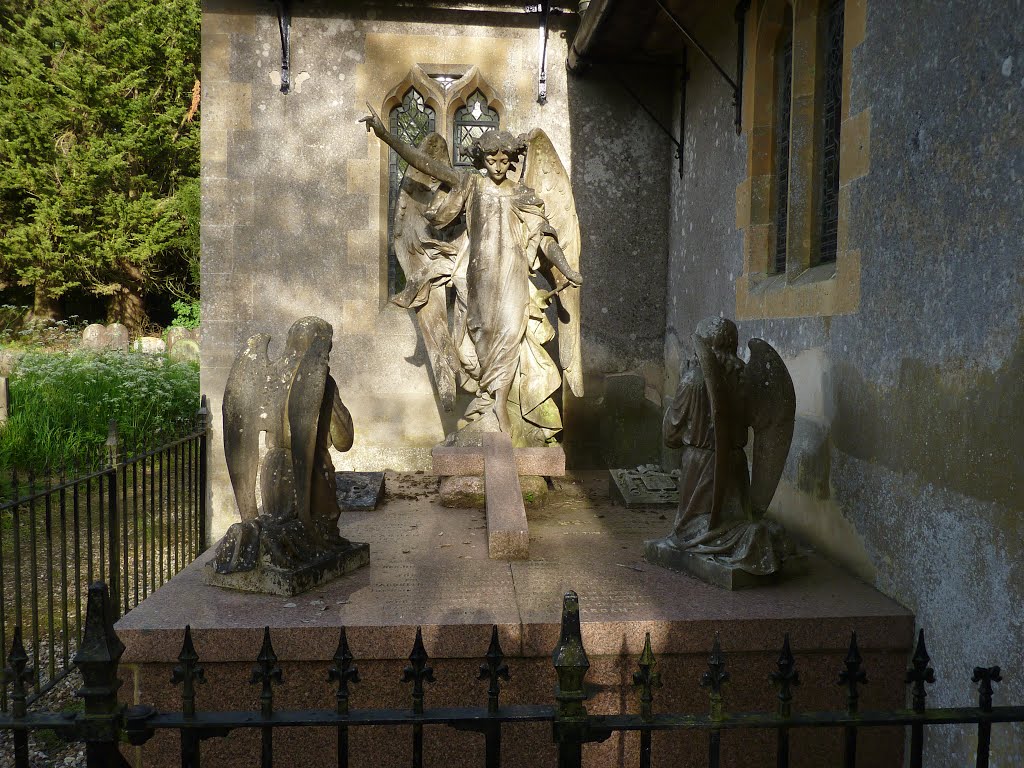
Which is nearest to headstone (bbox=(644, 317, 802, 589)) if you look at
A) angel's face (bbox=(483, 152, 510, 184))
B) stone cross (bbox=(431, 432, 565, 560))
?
Answer: stone cross (bbox=(431, 432, 565, 560))

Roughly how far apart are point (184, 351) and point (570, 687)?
48.8 ft

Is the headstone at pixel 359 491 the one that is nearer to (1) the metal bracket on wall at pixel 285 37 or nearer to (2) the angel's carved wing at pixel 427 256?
(2) the angel's carved wing at pixel 427 256

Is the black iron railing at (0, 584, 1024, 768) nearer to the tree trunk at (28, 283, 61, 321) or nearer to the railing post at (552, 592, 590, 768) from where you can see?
the railing post at (552, 592, 590, 768)

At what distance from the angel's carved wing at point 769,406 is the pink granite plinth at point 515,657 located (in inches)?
25.7

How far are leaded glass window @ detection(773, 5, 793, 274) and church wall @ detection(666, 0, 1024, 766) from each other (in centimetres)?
78

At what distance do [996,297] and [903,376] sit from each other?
0.73 m

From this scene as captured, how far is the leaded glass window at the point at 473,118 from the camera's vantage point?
7.93 m

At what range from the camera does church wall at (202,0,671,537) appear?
7504 mm

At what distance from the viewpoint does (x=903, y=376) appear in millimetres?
3461

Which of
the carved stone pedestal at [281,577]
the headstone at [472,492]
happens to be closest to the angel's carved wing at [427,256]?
the headstone at [472,492]

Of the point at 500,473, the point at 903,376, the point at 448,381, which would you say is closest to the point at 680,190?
the point at 448,381

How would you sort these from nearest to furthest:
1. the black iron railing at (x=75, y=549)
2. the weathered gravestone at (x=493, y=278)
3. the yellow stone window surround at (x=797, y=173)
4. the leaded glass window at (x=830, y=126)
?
the yellow stone window surround at (x=797, y=173), the black iron railing at (x=75, y=549), the leaded glass window at (x=830, y=126), the weathered gravestone at (x=493, y=278)

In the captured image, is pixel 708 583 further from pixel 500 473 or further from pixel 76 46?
pixel 76 46

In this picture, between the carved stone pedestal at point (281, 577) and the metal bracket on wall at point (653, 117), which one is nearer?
the carved stone pedestal at point (281, 577)
